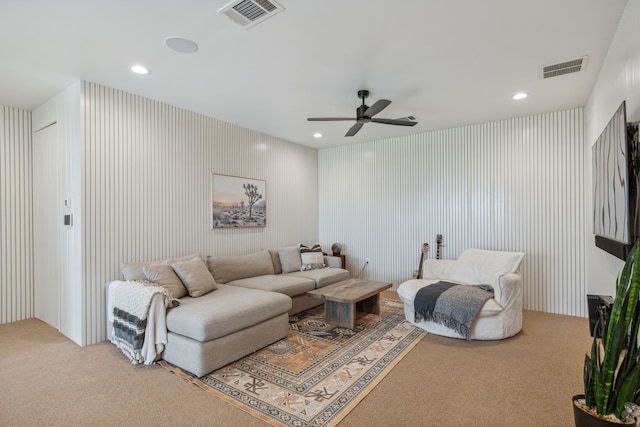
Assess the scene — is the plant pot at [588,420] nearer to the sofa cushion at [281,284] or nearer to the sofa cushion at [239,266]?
the sofa cushion at [281,284]

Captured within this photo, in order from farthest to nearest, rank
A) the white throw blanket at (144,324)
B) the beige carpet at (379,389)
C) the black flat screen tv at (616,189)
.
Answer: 1. the white throw blanket at (144,324)
2. the beige carpet at (379,389)
3. the black flat screen tv at (616,189)

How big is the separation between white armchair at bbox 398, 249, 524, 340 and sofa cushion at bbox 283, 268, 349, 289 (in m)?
1.12

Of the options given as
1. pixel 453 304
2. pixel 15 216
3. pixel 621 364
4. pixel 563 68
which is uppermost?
pixel 563 68

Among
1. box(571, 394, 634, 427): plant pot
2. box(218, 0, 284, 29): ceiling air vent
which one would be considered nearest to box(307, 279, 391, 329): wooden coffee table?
box(571, 394, 634, 427): plant pot

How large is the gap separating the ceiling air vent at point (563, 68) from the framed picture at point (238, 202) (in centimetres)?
397

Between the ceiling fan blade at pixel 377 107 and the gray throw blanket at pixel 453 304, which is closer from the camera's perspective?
the ceiling fan blade at pixel 377 107

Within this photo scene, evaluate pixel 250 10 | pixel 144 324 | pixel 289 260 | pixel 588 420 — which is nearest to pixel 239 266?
pixel 289 260

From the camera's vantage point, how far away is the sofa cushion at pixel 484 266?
3.83 metres

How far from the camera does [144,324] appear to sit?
9.43 ft

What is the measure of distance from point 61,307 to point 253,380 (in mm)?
2608

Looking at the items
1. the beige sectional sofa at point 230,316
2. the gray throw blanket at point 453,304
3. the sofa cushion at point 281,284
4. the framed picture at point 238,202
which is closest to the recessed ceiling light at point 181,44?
the framed picture at point 238,202

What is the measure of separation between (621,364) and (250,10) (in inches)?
113

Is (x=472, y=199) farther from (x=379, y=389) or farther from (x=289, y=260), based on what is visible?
(x=379, y=389)

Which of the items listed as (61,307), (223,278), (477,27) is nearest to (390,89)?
(477,27)
